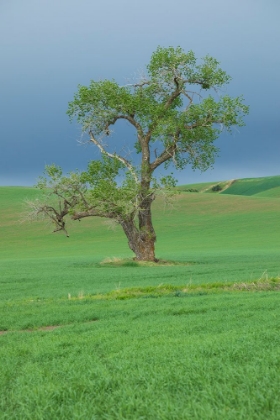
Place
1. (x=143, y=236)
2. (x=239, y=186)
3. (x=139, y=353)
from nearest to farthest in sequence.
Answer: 1. (x=139, y=353)
2. (x=143, y=236)
3. (x=239, y=186)

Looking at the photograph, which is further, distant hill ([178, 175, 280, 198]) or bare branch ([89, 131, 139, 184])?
distant hill ([178, 175, 280, 198])

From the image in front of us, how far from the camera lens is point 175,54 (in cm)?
3956

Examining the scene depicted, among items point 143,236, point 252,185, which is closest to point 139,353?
point 143,236

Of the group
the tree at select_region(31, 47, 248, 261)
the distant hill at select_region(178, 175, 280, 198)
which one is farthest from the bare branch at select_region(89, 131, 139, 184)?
the distant hill at select_region(178, 175, 280, 198)

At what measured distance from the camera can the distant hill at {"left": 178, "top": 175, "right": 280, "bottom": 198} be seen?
164m

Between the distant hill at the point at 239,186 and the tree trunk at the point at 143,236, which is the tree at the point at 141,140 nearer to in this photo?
the tree trunk at the point at 143,236

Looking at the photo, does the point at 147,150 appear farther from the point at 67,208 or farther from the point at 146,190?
the point at 67,208

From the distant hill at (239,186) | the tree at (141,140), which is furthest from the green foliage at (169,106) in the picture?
the distant hill at (239,186)

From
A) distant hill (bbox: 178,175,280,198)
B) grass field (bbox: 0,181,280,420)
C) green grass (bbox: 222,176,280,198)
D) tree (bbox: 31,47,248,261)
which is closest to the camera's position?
grass field (bbox: 0,181,280,420)

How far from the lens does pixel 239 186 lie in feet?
561

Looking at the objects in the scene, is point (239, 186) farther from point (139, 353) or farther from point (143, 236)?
point (139, 353)

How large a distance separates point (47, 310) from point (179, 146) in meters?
25.7

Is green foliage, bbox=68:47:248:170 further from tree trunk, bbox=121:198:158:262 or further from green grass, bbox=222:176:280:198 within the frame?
green grass, bbox=222:176:280:198

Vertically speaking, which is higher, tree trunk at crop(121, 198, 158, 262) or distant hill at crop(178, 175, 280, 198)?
distant hill at crop(178, 175, 280, 198)
